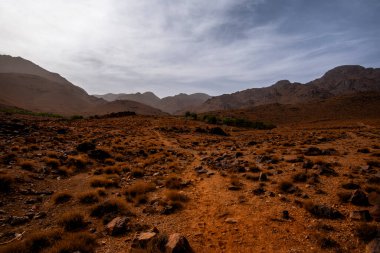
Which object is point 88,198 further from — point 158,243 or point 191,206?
point 158,243

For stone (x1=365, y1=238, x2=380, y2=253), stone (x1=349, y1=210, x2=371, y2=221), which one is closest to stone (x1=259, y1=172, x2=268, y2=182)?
stone (x1=349, y1=210, x2=371, y2=221)

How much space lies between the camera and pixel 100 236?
6.36 m

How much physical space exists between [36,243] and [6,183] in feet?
15.9

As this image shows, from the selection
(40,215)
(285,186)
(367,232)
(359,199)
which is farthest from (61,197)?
(359,199)

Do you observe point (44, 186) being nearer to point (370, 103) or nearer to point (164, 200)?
point (164, 200)

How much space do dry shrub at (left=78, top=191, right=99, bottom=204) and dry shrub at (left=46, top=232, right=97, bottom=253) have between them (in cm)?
265

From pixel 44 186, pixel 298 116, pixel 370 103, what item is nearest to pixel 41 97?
pixel 298 116

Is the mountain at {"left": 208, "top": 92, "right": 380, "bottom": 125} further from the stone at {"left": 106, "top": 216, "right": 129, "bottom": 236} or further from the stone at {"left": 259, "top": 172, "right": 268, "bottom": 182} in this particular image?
the stone at {"left": 106, "top": 216, "right": 129, "bottom": 236}

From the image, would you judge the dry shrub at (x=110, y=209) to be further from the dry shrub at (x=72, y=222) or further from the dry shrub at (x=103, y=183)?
the dry shrub at (x=103, y=183)

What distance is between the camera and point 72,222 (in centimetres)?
688

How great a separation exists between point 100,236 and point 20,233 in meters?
2.33

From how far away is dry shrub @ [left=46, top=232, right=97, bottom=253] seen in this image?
5.49 metres

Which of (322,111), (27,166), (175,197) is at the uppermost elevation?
(27,166)

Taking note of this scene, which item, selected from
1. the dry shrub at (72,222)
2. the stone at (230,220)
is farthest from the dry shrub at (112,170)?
the stone at (230,220)
